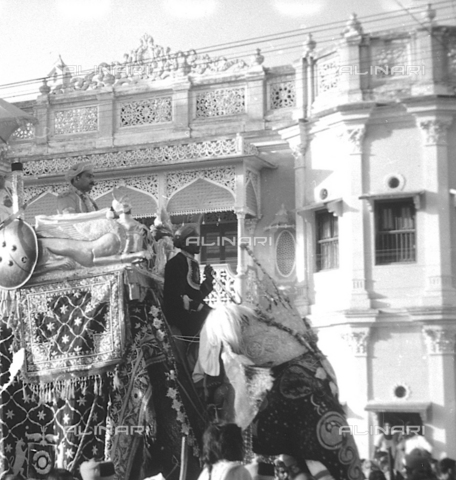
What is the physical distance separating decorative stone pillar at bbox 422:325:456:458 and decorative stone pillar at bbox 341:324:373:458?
102cm

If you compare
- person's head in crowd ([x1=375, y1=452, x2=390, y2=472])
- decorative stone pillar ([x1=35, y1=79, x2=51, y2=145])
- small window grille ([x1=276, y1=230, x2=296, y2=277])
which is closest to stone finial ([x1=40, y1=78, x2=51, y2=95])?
decorative stone pillar ([x1=35, y1=79, x2=51, y2=145])

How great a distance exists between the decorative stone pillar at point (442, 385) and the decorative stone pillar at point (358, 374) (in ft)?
3.34

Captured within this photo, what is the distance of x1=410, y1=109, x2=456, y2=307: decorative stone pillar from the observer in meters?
18.3

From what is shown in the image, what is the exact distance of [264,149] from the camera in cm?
1988

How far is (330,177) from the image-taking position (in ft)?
62.8

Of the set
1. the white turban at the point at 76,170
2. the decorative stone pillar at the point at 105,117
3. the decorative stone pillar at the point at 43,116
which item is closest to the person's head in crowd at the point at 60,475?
the white turban at the point at 76,170

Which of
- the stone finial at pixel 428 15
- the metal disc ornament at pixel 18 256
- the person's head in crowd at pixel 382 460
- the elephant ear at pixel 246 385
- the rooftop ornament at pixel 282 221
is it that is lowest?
the person's head in crowd at pixel 382 460

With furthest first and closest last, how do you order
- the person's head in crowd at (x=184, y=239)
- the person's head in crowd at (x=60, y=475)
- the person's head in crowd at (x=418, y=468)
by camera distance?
the person's head in crowd at (x=184, y=239) < the person's head in crowd at (x=418, y=468) < the person's head in crowd at (x=60, y=475)

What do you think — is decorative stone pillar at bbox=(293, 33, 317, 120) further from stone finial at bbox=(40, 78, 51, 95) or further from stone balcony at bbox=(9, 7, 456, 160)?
stone finial at bbox=(40, 78, 51, 95)

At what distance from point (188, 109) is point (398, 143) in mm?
4077

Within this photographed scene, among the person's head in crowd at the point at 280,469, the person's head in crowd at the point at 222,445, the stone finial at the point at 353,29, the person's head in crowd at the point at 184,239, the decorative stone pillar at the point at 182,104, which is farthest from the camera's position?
the decorative stone pillar at the point at 182,104

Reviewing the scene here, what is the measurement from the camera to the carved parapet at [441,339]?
58.9ft

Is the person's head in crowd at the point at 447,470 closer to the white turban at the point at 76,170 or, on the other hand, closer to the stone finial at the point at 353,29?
the white turban at the point at 76,170

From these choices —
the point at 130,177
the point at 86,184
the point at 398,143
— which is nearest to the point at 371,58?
the point at 398,143
